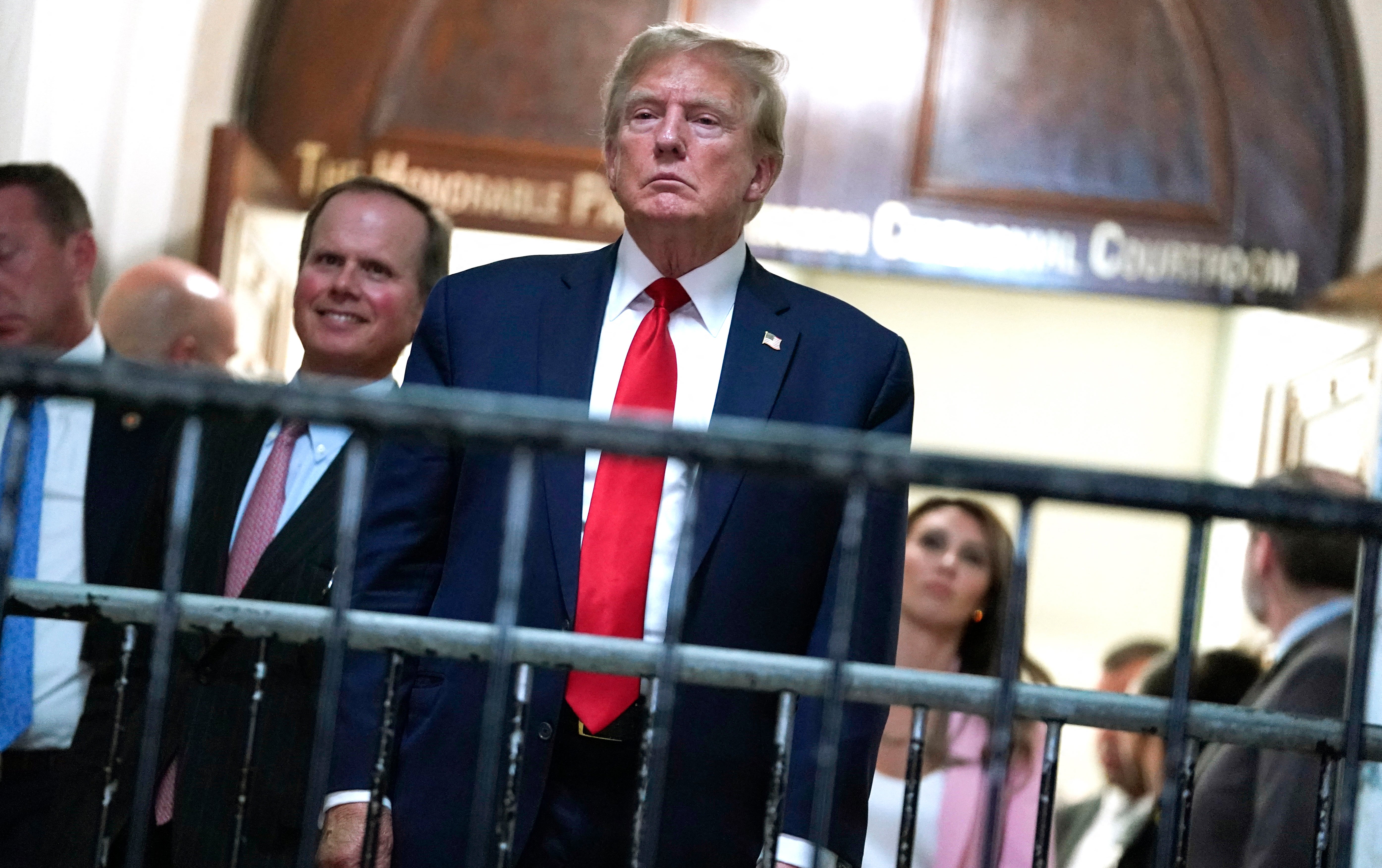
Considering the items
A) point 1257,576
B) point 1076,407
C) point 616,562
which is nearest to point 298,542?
point 616,562

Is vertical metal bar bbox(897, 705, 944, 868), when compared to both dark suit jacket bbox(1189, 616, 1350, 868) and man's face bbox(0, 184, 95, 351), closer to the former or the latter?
dark suit jacket bbox(1189, 616, 1350, 868)

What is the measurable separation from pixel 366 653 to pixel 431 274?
0.91m

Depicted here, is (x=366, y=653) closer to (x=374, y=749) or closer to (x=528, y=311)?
(x=374, y=749)

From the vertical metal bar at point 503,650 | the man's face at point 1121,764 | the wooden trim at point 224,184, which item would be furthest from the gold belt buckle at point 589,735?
the wooden trim at point 224,184

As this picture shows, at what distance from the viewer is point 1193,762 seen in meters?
1.50

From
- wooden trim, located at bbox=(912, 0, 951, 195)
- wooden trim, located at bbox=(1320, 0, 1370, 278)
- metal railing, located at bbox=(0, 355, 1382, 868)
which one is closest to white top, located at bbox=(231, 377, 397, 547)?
metal railing, located at bbox=(0, 355, 1382, 868)

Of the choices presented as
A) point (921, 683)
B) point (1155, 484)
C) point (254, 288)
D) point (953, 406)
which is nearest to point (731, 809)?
point (921, 683)

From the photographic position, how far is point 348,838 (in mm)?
1891

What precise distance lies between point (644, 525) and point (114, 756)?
639 millimetres

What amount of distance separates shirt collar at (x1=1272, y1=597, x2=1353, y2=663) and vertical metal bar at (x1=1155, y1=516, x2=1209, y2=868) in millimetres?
1608

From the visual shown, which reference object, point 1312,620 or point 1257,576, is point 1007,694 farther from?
point 1257,576

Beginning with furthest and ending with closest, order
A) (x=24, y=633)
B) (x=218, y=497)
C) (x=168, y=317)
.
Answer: (x=168, y=317)
(x=24, y=633)
(x=218, y=497)

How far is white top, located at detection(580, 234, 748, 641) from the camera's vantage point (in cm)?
191

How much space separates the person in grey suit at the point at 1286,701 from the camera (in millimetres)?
2625
